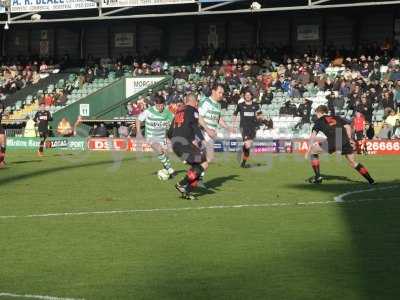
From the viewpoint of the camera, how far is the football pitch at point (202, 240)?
25.5 feet

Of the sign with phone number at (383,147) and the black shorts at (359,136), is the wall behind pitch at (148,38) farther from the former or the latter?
the sign with phone number at (383,147)

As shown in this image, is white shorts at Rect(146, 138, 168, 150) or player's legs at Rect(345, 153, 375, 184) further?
white shorts at Rect(146, 138, 168, 150)

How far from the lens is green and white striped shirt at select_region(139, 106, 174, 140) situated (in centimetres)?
1950

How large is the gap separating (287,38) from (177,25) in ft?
21.8

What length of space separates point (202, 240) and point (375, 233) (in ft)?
7.18

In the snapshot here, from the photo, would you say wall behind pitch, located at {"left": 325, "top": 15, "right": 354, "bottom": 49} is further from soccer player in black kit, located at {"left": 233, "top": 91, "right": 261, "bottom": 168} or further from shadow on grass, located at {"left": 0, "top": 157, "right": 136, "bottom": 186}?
soccer player in black kit, located at {"left": 233, "top": 91, "right": 261, "bottom": 168}

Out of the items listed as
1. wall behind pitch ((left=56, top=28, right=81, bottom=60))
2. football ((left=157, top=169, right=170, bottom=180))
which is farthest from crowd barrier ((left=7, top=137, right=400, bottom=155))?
football ((left=157, top=169, right=170, bottom=180))

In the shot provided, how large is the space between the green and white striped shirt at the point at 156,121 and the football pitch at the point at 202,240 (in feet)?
3.75

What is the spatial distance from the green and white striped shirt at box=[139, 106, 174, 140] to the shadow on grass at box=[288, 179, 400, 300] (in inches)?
140

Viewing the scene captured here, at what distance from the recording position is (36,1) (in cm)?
4194

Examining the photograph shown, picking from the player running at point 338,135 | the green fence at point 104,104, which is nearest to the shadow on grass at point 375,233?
the player running at point 338,135

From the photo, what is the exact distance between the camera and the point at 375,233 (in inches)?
423

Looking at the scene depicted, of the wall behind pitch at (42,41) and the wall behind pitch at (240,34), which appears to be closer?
the wall behind pitch at (240,34)

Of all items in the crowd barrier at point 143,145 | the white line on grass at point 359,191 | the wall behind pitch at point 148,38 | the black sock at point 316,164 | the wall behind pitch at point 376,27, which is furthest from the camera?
the wall behind pitch at point 148,38
